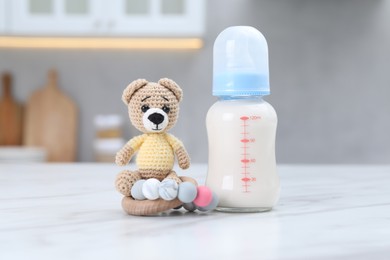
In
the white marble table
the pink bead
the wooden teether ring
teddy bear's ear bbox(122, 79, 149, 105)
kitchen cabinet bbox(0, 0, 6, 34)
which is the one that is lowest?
the white marble table

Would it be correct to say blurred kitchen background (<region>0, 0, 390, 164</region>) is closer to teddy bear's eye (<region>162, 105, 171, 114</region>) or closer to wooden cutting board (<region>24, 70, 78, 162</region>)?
wooden cutting board (<region>24, 70, 78, 162</region>)

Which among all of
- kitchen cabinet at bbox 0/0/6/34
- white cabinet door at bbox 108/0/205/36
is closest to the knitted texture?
white cabinet door at bbox 108/0/205/36

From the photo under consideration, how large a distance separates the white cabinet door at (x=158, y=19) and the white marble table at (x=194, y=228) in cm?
177

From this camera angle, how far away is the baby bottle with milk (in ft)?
2.52

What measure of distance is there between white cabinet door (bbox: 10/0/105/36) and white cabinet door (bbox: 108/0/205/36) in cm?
8

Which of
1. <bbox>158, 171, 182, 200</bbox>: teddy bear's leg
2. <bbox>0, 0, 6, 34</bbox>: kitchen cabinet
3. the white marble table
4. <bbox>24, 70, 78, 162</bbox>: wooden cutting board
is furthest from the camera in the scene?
<bbox>24, 70, 78, 162</bbox>: wooden cutting board

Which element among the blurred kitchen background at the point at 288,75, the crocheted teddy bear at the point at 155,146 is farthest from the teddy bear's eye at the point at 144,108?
the blurred kitchen background at the point at 288,75

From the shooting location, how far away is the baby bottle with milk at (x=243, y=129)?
0.77 m

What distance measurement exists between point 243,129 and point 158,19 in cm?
212

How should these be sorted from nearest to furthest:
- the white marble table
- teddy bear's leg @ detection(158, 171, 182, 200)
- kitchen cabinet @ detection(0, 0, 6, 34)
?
the white marble table → teddy bear's leg @ detection(158, 171, 182, 200) → kitchen cabinet @ detection(0, 0, 6, 34)

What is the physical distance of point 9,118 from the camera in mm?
3074

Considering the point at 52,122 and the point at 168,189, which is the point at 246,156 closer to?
the point at 168,189

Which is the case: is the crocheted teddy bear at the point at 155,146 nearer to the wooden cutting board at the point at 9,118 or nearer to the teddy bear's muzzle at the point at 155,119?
the teddy bear's muzzle at the point at 155,119

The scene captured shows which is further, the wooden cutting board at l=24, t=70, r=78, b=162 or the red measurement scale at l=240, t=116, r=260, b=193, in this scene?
the wooden cutting board at l=24, t=70, r=78, b=162
